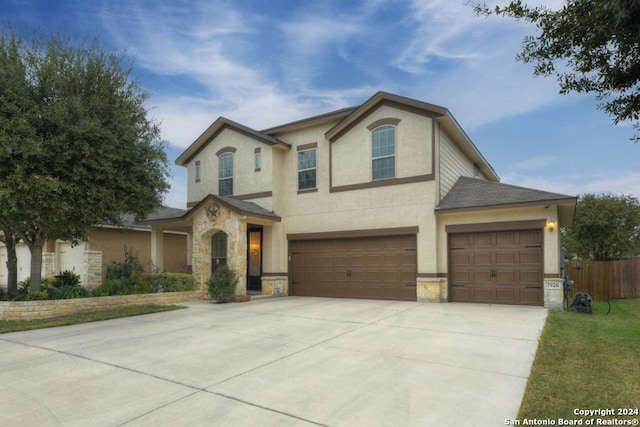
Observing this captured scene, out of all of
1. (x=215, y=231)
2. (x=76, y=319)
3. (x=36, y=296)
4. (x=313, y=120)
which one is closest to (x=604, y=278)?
(x=313, y=120)

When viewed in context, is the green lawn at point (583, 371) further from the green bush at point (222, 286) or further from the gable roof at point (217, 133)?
the gable roof at point (217, 133)

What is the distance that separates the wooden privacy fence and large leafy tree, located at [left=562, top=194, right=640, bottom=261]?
7.40m

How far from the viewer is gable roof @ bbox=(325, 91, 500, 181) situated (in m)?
13.1

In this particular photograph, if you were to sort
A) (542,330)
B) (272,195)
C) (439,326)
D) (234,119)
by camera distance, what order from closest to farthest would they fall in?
(542,330), (439,326), (272,195), (234,119)

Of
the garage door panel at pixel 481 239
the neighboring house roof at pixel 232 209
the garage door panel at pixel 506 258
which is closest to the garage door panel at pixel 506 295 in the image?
the garage door panel at pixel 506 258

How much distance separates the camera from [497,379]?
505cm

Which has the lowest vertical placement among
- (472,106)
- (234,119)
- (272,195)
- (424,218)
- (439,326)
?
(439,326)

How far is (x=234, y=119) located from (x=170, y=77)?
12.7ft

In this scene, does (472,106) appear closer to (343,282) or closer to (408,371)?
(343,282)

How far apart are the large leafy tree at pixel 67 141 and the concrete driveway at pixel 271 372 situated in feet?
11.9

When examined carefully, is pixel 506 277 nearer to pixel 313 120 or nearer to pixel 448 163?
pixel 448 163

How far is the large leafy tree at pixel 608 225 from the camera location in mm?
23125

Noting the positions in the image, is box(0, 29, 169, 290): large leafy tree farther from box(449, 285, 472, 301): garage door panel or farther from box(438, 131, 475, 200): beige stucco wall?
box(449, 285, 472, 301): garage door panel

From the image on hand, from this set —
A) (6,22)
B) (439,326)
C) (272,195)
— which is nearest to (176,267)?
(272,195)
